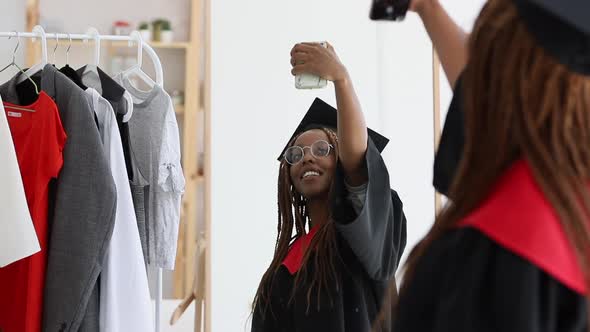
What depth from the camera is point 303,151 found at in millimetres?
2088

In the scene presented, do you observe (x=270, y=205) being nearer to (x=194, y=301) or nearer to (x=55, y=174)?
(x=194, y=301)

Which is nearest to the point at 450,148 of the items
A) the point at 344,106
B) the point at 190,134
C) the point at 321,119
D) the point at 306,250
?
the point at 344,106

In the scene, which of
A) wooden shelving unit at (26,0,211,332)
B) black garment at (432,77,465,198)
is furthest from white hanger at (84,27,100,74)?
black garment at (432,77,465,198)

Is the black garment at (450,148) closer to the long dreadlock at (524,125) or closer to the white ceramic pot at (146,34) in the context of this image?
the long dreadlock at (524,125)

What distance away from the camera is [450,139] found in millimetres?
1040

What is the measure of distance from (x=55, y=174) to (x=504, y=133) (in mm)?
1494

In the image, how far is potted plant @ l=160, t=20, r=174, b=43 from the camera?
3.13m

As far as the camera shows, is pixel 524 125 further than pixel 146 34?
No

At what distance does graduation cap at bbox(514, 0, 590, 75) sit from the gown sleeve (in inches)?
42.1

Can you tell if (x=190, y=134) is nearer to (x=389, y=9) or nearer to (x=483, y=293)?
(x=389, y=9)

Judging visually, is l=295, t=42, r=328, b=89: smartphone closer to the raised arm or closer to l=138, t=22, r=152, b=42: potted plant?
the raised arm

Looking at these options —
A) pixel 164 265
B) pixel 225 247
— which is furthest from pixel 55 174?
pixel 225 247

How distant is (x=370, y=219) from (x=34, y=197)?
34.6 inches

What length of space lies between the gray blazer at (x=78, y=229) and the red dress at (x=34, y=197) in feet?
0.09
